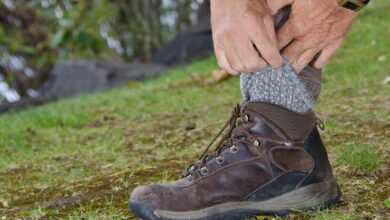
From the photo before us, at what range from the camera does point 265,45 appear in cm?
170

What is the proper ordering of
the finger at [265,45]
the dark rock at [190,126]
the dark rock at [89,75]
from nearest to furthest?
1. the finger at [265,45]
2. the dark rock at [190,126]
3. the dark rock at [89,75]

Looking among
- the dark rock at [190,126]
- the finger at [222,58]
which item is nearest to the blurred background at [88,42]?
the dark rock at [190,126]

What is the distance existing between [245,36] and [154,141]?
1.85 m

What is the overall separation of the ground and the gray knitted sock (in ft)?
1.06

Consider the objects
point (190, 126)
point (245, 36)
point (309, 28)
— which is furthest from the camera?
point (190, 126)

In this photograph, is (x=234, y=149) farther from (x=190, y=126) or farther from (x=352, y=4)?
(x=190, y=126)

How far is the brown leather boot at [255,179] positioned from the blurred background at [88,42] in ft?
17.9

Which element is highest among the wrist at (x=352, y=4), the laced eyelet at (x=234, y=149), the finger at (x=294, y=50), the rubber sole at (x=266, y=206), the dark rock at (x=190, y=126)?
the wrist at (x=352, y=4)

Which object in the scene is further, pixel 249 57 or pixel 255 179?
pixel 255 179

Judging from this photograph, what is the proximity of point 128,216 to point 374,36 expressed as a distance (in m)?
5.01

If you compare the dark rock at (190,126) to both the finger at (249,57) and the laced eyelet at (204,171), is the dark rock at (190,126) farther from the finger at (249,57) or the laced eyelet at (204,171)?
the finger at (249,57)

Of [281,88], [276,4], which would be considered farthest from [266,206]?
[276,4]

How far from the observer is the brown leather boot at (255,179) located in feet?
6.03

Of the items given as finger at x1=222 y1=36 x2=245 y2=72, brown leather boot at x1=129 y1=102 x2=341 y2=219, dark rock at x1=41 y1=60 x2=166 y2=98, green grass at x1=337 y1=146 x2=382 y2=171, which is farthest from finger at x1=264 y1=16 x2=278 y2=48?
dark rock at x1=41 y1=60 x2=166 y2=98
